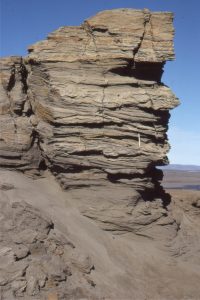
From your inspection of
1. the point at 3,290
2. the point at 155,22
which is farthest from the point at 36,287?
the point at 155,22

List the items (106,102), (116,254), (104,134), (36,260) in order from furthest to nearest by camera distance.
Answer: (104,134) → (106,102) → (116,254) → (36,260)

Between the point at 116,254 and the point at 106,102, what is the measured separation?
7.20m

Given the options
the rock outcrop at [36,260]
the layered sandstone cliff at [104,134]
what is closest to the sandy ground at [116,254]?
the layered sandstone cliff at [104,134]

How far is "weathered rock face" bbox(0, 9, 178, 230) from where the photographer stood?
21.4m

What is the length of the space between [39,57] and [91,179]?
21.8ft

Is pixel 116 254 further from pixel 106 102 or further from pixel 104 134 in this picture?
pixel 106 102

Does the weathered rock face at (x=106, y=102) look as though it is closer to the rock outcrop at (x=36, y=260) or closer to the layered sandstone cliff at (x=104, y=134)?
the layered sandstone cliff at (x=104, y=134)

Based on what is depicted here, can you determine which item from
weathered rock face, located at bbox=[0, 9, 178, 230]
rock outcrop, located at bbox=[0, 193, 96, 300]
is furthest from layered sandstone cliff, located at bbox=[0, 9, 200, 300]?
rock outcrop, located at bbox=[0, 193, 96, 300]

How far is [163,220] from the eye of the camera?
22.2m

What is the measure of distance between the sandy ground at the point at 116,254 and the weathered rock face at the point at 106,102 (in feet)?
4.04

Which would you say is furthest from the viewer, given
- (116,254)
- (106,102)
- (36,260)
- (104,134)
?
(104,134)

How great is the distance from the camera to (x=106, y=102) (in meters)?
21.3

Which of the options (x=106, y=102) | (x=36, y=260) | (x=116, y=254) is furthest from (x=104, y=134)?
(x=36, y=260)

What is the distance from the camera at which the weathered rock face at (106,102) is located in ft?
70.1
